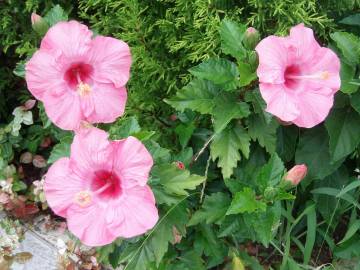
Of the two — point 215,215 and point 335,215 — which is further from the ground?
point 215,215

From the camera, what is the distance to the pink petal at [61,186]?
4.44 ft

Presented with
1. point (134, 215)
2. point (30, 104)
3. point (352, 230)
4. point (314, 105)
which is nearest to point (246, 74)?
point (314, 105)

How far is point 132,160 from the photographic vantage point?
51.3 inches

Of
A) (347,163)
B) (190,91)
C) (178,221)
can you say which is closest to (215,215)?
(178,221)

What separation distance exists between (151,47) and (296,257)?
3.41 feet

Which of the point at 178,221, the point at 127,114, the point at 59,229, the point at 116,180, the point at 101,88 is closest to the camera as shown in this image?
the point at 116,180

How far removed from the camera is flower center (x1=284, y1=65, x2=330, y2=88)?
4.89ft

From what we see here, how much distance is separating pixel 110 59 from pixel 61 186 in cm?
38

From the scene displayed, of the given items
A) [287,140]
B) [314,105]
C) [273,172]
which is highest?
[314,105]

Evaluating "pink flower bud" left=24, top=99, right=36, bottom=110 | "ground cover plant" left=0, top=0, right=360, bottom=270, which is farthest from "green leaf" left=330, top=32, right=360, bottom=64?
"pink flower bud" left=24, top=99, right=36, bottom=110

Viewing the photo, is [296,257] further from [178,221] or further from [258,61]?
[258,61]

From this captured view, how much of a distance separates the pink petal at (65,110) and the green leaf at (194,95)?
13.0 inches

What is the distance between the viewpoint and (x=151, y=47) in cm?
206

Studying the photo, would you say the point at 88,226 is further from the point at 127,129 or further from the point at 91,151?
the point at 127,129
